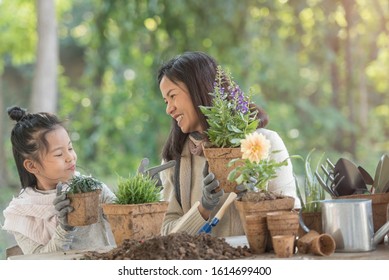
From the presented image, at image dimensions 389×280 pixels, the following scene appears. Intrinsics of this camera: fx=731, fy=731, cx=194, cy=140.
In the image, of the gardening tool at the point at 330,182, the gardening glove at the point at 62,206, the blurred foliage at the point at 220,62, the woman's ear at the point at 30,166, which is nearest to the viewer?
the gardening tool at the point at 330,182

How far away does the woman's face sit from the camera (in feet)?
8.08

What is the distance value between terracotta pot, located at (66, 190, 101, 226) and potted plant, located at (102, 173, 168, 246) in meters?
0.12

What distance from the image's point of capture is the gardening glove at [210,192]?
204 cm

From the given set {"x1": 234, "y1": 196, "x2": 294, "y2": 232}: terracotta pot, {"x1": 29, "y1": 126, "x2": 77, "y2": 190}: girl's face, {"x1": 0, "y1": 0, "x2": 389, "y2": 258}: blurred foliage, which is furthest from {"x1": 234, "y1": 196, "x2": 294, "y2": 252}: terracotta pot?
{"x1": 0, "y1": 0, "x2": 389, "y2": 258}: blurred foliage

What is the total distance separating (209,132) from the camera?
2029mm

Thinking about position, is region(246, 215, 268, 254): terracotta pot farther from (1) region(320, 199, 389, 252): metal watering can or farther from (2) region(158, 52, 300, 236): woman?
(2) region(158, 52, 300, 236): woman

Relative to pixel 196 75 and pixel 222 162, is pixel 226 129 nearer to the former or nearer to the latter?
pixel 222 162

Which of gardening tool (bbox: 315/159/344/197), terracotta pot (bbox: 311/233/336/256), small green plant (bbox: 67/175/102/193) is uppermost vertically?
small green plant (bbox: 67/175/102/193)

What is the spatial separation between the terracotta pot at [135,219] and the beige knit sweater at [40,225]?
360mm

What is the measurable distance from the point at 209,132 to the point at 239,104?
0.11 m

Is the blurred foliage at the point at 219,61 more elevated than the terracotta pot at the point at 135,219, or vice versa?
the blurred foliage at the point at 219,61

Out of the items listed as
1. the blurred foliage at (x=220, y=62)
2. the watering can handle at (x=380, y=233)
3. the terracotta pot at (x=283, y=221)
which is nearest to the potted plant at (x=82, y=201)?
the terracotta pot at (x=283, y=221)

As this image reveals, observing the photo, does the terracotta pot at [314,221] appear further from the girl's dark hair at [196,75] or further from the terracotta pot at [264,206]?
the girl's dark hair at [196,75]
